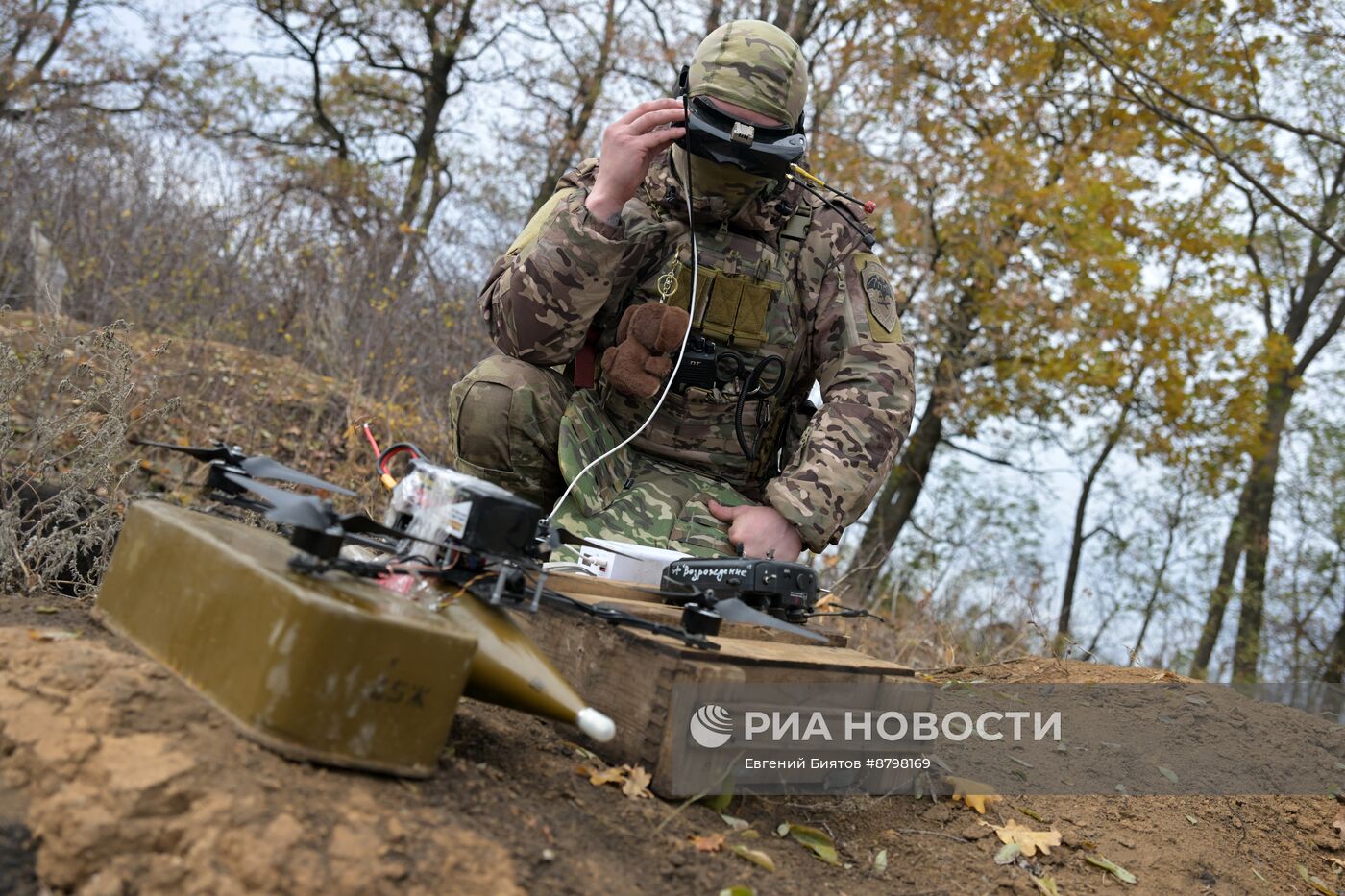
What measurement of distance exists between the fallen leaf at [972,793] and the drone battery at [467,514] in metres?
1.39

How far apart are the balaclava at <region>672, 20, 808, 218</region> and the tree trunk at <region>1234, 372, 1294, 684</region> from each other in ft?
42.3

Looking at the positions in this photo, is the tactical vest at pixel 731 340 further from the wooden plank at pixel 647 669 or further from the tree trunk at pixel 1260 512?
the tree trunk at pixel 1260 512

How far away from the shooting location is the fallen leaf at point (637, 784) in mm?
2031

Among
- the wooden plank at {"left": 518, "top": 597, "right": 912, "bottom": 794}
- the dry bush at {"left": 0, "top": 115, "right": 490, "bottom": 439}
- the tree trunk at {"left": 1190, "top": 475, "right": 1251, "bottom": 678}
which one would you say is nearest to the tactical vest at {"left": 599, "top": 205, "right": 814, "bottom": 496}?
the wooden plank at {"left": 518, "top": 597, "right": 912, "bottom": 794}

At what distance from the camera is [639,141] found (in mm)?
3014

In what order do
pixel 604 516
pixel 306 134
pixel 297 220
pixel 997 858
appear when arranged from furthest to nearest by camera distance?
pixel 306 134 < pixel 297 220 < pixel 604 516 < pixel 997 858

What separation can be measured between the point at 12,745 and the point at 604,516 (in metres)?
1.91

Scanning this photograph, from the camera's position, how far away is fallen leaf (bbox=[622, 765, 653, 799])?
2.03 metres

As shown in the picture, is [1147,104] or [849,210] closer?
[849,210]

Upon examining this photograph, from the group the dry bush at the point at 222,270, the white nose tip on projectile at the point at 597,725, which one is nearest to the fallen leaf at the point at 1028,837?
the white nose tip on projectile at the point at 597,725

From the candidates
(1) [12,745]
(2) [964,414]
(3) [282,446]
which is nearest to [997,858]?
(1) [12,745]

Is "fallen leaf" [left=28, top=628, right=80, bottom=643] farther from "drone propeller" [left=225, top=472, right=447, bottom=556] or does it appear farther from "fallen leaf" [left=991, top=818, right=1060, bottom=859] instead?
"fallen leaf" [left=991, top=818, right=1060, bottom=859]

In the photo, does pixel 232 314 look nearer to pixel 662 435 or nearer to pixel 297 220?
pixel 297 220

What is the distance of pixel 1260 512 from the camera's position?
48.1ft
